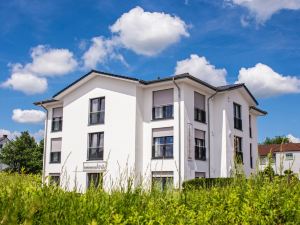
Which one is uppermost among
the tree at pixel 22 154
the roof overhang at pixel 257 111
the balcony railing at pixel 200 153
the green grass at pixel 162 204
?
the roof overhang at pixel 257 111

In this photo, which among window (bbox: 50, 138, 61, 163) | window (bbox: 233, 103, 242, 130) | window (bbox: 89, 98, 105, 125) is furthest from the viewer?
window (bbox: 50, 138, 61, 163)

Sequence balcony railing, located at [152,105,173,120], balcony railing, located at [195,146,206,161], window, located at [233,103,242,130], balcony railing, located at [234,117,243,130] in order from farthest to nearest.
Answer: window, located at [233,103,242,130] → balcony railing, located at [234,117,243,130] → balcony railing, located at [195,146,206,161] → balcony railing, located at [152,105,173,120]

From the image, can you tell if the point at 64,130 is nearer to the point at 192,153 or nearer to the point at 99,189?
the point at 192,153

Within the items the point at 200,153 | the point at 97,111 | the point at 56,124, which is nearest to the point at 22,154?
the point at 56,124

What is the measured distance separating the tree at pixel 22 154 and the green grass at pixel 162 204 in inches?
2114

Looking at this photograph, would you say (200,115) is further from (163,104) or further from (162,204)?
(162,204)

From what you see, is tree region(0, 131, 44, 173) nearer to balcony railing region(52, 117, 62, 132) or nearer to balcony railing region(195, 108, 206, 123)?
balcony railing region(52, 117, 62, 132)

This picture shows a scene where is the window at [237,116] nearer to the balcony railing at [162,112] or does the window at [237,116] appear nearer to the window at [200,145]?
the window at [200,145]

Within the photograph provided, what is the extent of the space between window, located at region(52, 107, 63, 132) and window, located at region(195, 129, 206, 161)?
1298 cm

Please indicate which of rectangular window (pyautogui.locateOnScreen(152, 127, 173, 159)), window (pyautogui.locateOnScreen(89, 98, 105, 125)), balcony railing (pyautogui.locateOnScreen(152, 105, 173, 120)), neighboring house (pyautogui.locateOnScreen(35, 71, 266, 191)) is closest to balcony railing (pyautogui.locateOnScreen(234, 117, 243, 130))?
neighboring house (pyautogui.locateOnScreen(35, 71, 266, 191))

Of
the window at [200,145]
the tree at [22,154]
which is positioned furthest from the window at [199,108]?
the tree at [22,154]

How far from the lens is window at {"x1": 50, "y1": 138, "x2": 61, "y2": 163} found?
34.6 metres

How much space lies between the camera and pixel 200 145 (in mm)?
29062

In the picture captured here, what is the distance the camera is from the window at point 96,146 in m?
30.0
